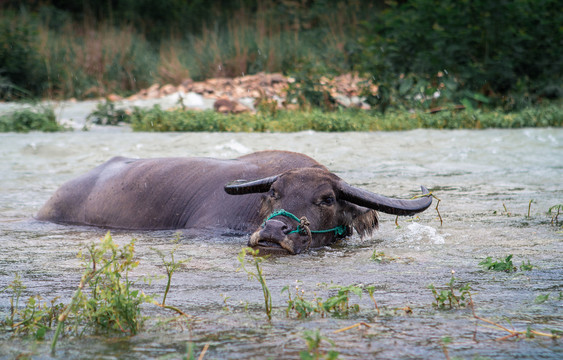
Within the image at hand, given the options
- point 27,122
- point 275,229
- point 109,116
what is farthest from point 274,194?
point 109,116

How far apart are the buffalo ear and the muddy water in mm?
375

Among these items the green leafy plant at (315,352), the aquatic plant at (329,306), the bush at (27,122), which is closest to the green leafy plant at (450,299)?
the aquatic plant at (329,306)

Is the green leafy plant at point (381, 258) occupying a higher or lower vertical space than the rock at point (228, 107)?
lower

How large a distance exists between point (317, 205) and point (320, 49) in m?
15.9

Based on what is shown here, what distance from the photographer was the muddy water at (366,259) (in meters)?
2.75

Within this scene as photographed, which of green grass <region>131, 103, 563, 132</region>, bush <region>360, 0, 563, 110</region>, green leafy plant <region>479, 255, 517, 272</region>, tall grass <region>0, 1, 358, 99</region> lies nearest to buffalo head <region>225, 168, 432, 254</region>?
green leafy plant <region>479, 255, 517, 272</region>

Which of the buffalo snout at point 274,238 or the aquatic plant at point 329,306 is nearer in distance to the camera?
the aquatic plant at point 329,306

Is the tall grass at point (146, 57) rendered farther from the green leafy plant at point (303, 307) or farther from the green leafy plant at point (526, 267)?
the green leafy plant at point (303, 307)

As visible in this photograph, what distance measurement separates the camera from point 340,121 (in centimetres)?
1142

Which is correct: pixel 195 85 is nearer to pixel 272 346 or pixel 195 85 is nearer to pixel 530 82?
pixel 530 82

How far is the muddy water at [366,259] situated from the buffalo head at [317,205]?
0.16 m

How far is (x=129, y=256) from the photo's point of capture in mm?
2943

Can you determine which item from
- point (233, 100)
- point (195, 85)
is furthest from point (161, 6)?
point (233, 100)

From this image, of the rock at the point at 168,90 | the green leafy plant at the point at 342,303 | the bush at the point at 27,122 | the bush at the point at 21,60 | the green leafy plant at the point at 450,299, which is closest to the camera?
the green leafy plant at the point at 342,303
